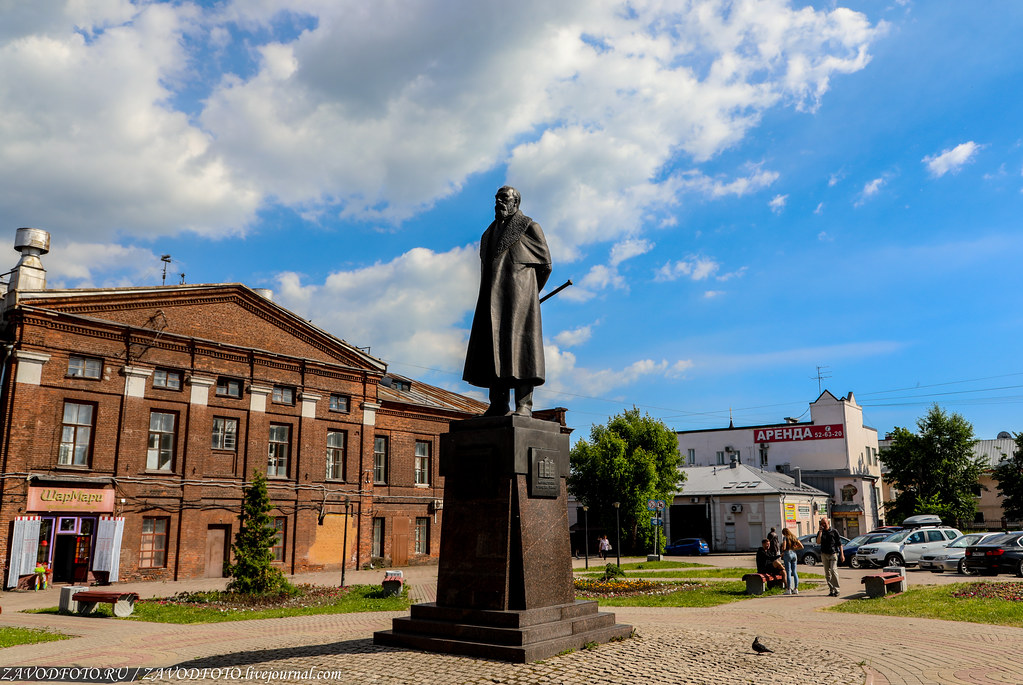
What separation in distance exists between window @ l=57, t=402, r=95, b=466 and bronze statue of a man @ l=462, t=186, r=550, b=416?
19.8 meters

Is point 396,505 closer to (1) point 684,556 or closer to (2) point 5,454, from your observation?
(2) point 5,454

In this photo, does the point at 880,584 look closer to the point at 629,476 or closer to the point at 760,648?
the point at 760,648

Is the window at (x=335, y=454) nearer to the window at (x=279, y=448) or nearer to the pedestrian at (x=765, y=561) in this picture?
the window at (x=279, y=448)

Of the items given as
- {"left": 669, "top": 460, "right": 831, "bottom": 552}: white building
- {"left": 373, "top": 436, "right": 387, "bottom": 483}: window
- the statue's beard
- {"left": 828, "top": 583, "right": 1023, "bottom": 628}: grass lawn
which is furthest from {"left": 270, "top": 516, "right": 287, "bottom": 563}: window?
{"left": 669, "top": 460, "right": 831, "bottom": 552}: white building

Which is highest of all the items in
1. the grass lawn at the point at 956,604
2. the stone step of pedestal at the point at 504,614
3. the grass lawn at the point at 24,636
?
the stone step of pedestal at the point at 504,614

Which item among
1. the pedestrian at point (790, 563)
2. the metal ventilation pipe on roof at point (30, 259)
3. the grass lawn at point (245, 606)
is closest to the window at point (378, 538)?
the grass lawn at point (245, 606)

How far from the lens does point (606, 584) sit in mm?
19875

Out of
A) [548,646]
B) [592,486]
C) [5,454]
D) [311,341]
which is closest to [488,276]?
[548,646]

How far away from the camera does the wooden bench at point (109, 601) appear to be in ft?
48.2

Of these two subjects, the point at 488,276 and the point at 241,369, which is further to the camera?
the point at 241,369

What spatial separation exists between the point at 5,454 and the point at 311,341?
11.7m

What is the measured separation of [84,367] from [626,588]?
18.6 metres

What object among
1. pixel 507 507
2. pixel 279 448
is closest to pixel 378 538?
pixel 279 448

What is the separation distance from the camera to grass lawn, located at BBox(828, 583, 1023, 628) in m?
12.4
